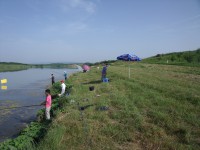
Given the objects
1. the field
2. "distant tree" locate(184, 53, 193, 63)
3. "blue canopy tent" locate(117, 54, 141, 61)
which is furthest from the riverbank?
"distant tree" locate(184, 53, 193, 63)

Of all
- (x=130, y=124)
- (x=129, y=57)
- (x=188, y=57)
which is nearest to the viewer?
(x=130, y=124)

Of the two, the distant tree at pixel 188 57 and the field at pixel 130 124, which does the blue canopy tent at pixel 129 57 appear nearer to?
the field at pixel 130 124

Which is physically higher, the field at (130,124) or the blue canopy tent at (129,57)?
the blue canopy tent at (129,57)

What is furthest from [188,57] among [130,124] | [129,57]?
[130,124]

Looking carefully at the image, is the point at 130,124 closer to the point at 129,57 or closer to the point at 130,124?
the point at 130,124

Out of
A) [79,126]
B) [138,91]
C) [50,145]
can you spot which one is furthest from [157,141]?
[138,91]

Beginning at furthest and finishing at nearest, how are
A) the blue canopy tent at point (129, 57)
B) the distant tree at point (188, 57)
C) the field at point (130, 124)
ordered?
the distant tree at point (188, 57), the blue canopy tent at point (129, 57), the field at point (130, 124)

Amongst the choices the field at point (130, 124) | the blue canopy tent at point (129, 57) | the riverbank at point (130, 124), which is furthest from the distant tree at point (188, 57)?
the field at point (130, 124)

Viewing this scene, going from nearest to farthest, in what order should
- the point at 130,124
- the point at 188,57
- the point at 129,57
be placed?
1. the point at 130,124
2. the point at 129,57
3. the point at 188,57

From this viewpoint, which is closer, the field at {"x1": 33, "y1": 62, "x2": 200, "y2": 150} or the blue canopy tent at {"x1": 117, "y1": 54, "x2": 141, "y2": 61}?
the field at {"x1": 33, "y1": 62, "x2": 200, "y2": 150}

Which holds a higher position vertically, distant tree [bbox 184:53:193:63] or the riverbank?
distant tree [bbox 184:53:193:63]

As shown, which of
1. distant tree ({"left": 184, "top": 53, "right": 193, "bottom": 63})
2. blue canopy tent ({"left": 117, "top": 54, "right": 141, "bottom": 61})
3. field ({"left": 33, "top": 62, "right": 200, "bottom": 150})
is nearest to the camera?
field ({"left": 33, "top": 62, "right": 200, "bottom": 150})

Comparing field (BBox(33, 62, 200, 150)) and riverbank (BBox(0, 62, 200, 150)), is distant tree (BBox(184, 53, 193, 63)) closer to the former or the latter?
riverbank (BBox(0, 62, 200, 150))

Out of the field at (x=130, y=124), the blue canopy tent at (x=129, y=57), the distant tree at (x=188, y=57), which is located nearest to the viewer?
the field at (x=130, y=124)
